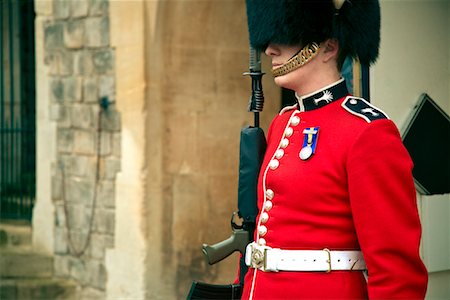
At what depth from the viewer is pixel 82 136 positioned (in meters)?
6.85

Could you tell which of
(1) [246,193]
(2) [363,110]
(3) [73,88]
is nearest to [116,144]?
(3) [73,88]

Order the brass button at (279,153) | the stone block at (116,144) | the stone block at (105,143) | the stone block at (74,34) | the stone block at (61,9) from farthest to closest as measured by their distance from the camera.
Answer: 1. the stone block at (61,9)
2. the stone block at (74,34)
3. the stone block at (105,143)
4. the stone block at (116,144)
5. the brass button at (279,153)

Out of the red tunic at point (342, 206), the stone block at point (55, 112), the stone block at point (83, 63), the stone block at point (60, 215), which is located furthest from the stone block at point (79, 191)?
the red tunic at point (342, 206)

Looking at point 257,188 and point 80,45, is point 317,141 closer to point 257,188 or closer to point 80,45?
point 257,188

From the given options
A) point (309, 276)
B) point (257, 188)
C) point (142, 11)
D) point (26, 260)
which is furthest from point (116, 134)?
point (309, 276)

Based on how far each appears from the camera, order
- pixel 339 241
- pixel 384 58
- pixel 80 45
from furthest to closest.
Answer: pixel 80 45, pixel 384 58, pixel 339 241

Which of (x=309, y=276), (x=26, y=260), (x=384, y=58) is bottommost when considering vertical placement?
(x=26, y=260)

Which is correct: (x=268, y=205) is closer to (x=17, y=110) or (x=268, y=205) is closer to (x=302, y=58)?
(x=302, y=58)

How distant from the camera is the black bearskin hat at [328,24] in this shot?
276cm

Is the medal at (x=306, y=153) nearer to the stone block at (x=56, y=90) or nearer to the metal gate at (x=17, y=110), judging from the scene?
the stone block at (x=56, y=90)

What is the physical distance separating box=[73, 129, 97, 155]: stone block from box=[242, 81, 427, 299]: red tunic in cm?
391

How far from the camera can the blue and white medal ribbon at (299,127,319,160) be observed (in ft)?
8.97

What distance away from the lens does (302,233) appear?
271 centimetres

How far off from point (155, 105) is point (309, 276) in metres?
3.61
